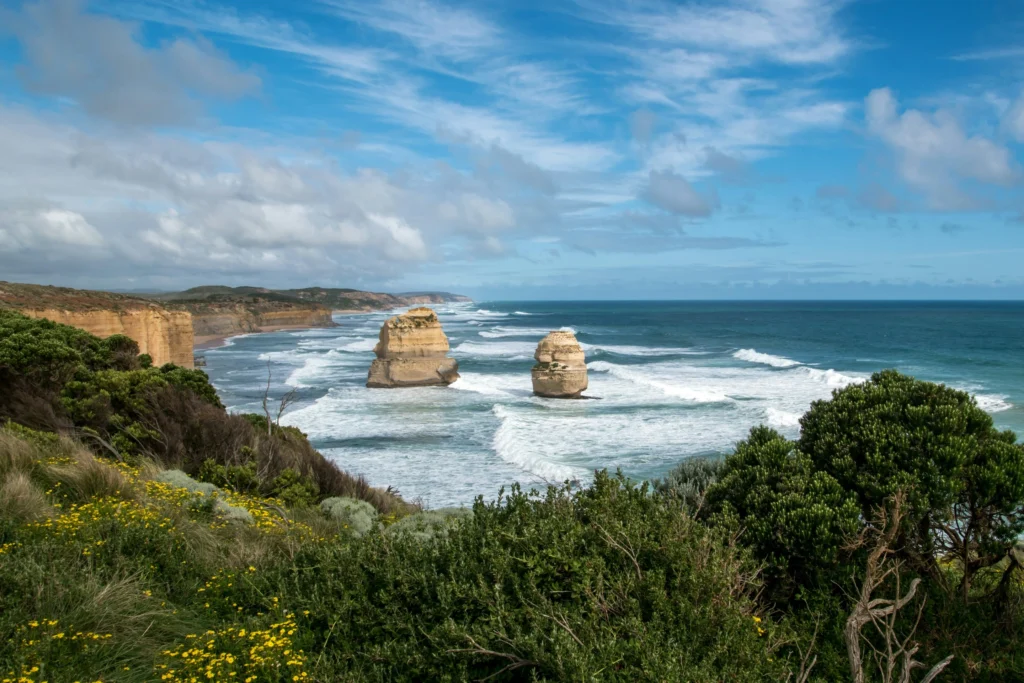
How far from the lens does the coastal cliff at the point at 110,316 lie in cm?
3050

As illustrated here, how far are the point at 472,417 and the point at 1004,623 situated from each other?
2579 centimetres

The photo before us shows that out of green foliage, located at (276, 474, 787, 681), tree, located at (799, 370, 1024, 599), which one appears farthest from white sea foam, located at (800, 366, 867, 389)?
green foliage, located at (276, 474, 787, 681)

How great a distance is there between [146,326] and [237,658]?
34.8 meters

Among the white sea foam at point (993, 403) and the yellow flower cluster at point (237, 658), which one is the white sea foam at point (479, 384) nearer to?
the white sea foam at point (993, 403)

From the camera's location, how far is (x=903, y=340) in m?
79.8

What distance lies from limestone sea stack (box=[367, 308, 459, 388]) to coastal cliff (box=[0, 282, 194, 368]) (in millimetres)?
11356

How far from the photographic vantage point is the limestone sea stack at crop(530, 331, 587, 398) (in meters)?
35.7

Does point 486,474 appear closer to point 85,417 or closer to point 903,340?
point 85,417

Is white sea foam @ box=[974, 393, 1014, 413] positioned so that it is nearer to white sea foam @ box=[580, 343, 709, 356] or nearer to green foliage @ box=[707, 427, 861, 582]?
white sea foam @ box=[580, 343, 709, 356]

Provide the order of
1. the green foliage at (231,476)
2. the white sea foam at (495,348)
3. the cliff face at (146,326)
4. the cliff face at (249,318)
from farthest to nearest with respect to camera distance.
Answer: the cliff face at (249,318)
the white sea foam at (495,348)
the cliff face at (146,326)
the green foliage at (231,476)

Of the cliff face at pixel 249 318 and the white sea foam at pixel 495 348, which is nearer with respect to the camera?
the white sea foam at pixel 495 348

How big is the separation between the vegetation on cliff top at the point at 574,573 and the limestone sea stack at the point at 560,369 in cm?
2659

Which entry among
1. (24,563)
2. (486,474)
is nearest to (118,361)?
(486,474)

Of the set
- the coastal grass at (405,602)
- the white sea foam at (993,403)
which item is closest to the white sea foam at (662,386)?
the white sea foam at (993,403)
